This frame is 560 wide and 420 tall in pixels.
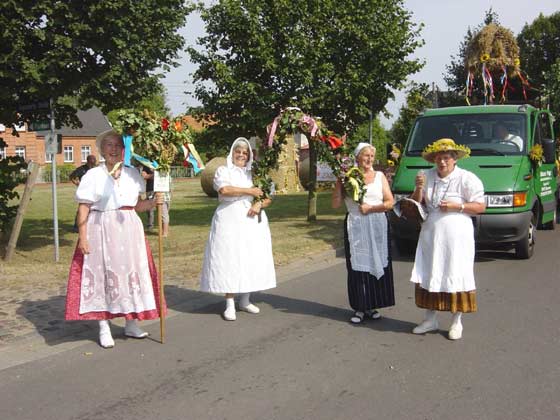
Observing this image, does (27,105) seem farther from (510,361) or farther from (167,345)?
(510,361)

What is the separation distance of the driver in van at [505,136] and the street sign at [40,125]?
7706 millimetres

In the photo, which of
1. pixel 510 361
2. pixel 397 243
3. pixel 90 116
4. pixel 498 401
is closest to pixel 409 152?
pixel 397 243

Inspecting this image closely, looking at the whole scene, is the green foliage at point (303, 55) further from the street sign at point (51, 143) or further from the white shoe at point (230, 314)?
the white shoe at point (230, 314)

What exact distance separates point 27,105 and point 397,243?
22.1ft

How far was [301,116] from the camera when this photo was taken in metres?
6.32

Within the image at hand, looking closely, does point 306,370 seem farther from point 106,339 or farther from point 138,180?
point 138,180

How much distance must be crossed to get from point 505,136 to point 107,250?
7540mm

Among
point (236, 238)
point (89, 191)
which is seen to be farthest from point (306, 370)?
point (89, 191)

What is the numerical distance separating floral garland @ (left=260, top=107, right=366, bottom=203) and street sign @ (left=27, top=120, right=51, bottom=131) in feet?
18.6

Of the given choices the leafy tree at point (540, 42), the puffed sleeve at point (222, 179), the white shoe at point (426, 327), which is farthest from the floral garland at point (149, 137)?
the leafy tree at point (540, 42)

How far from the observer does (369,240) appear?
6180 millimetres

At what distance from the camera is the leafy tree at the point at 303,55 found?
13758 millimetres

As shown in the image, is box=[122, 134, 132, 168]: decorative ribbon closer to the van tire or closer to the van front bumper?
the van front bumper

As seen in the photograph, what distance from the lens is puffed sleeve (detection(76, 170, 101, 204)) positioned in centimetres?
539
